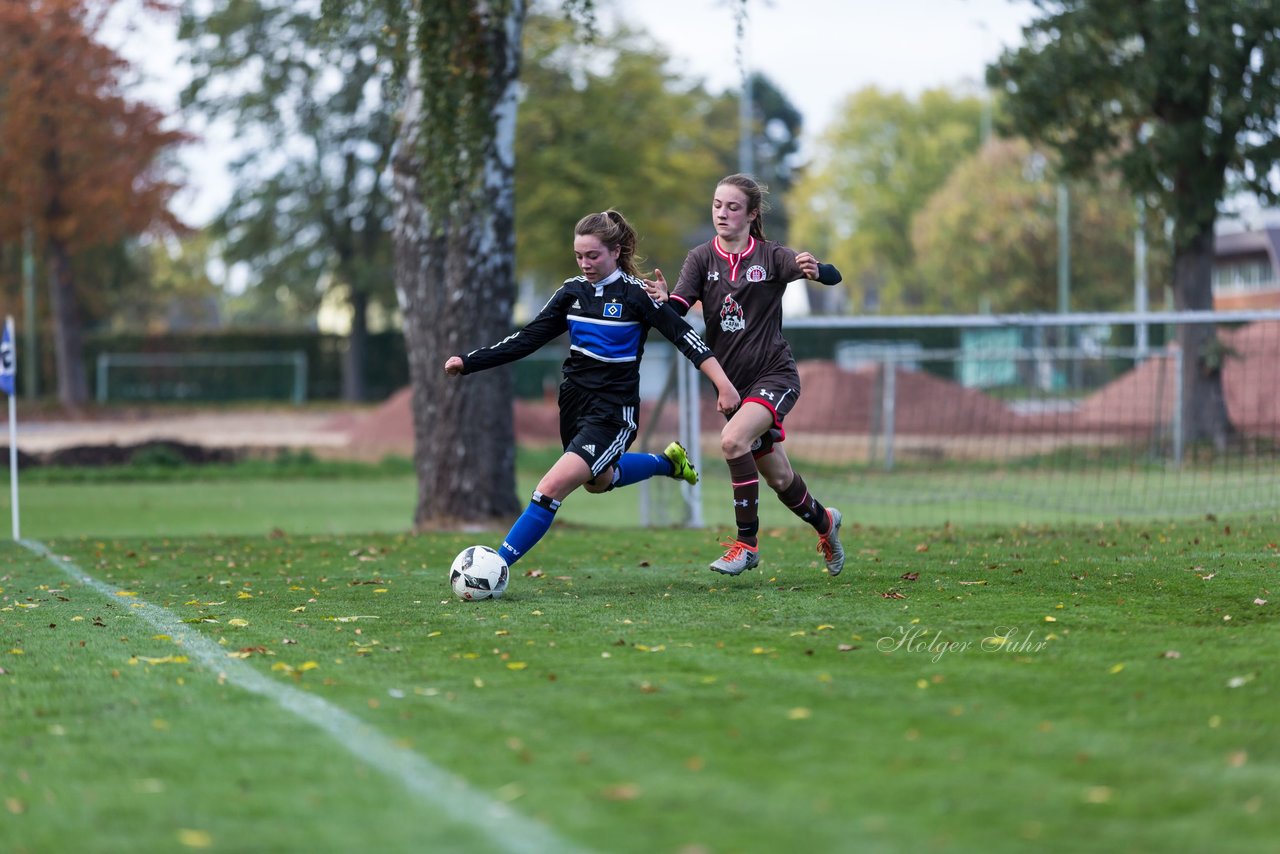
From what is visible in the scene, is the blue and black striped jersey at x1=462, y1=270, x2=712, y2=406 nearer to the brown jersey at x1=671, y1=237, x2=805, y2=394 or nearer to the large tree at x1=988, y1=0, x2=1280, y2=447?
the brown jersey at x1=671, y1=237, x2=805, y2=394

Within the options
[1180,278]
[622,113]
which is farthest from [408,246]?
[622,113]

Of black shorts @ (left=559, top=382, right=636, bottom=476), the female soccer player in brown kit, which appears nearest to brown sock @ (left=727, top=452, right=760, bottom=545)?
the female soccer player in brown kit

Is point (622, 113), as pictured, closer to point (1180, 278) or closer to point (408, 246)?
point (1180, 278)

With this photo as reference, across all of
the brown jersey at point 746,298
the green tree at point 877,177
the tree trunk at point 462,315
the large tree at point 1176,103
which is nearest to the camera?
the brown jersey at point 746,298

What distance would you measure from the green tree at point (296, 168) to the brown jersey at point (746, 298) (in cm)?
3523

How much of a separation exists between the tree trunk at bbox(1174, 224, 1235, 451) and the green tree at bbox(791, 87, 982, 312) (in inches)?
2145

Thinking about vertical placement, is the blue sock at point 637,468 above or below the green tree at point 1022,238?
below

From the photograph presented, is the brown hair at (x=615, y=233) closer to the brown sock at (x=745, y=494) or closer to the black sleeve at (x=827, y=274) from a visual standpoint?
the black sleeve at (x=827, y=274)

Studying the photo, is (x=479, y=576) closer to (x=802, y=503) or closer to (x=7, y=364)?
(x=802, y=503)

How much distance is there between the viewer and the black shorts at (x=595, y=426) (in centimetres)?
807

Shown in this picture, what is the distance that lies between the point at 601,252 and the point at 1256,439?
12.6m

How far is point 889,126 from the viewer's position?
80.2 metres

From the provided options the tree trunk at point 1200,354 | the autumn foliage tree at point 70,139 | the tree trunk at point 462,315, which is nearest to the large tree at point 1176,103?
the tree trunk at point 1200,354

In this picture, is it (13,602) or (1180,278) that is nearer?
(13,602)
